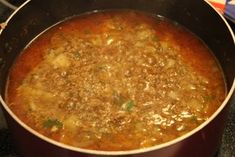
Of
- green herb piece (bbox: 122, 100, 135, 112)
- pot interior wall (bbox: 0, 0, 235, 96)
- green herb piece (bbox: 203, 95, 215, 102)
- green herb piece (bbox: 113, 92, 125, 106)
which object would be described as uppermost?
pot interior wall (bbox: 0, 0, 235, 96)

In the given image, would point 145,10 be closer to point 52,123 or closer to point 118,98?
point 118,98

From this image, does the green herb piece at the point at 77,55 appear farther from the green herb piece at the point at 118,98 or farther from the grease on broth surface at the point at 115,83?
the green herb piece at the point at 118,98

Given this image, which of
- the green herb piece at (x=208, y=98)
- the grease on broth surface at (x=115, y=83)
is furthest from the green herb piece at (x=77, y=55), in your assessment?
the green herb piece at (x=208, y=98)

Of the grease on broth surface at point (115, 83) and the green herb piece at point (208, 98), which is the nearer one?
the grease on broth surface at point (115, 83)

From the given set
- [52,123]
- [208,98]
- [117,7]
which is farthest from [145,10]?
[52,123]

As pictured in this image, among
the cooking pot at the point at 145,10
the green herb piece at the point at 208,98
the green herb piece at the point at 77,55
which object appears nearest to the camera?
the cooking pot at the point at 145,10

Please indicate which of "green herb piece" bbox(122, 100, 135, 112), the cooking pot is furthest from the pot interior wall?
"green herb piece" bbox(122, 100, 135, 112)

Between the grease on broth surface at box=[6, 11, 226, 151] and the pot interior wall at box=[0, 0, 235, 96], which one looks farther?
the pot interior wall at box=[0, 0, 235, 96]

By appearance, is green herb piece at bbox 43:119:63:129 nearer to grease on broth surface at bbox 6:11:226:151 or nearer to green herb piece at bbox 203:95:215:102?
grease on broth surface at bbox 6:11:226:151
